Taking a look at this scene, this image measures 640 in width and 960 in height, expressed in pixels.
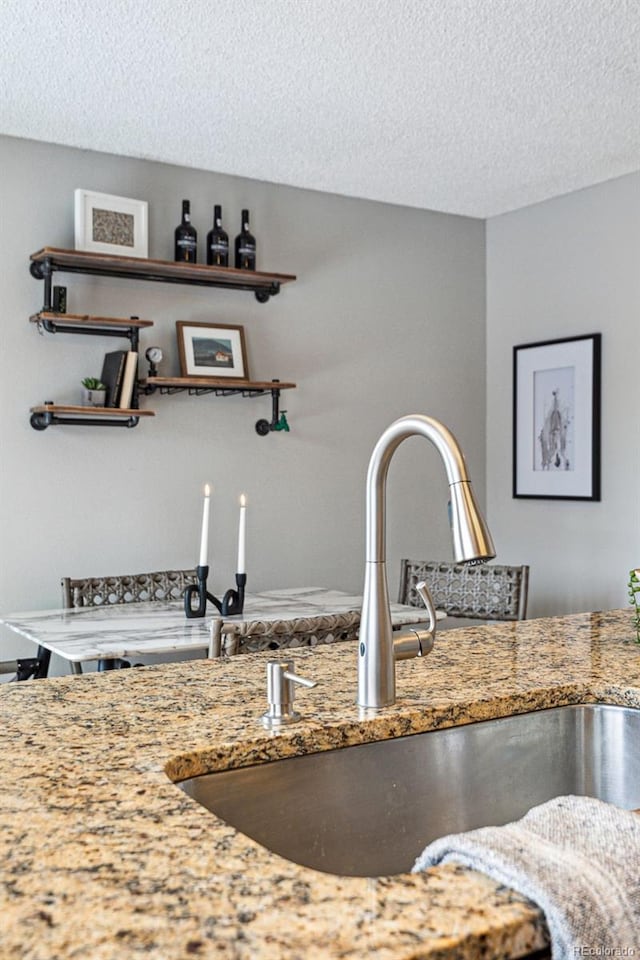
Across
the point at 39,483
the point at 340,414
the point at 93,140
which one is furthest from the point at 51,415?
the point at 340,414

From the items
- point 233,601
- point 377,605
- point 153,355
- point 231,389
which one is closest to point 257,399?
point 231,389

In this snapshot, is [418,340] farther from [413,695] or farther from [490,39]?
[413,695]

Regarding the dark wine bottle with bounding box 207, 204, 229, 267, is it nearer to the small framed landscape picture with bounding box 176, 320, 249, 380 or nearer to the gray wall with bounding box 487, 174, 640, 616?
the small framed landscape picture with bounding box 176, 320, 249, 380

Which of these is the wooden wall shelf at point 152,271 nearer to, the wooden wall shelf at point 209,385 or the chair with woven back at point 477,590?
the wooden wall shelf at point 209,385

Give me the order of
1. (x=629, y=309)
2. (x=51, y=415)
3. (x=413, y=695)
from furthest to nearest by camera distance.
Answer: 1. (x=629, y=309)
2. (x=51, y=415)
3. (x=413, y=695)

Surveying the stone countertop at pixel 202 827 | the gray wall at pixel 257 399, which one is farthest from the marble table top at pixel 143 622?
the stone countertop at pixel 202 827

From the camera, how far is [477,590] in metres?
3.68

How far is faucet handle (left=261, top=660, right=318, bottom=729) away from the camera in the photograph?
3.92 feet

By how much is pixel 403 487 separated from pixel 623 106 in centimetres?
199

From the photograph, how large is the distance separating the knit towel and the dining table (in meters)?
1.10

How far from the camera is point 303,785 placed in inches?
45.2

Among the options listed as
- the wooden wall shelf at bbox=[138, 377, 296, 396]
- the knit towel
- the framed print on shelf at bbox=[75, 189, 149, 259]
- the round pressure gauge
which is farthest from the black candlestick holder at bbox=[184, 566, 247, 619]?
the knit towel

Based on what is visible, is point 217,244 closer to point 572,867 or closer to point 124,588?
point 124,588

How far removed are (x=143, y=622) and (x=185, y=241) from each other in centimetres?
165
